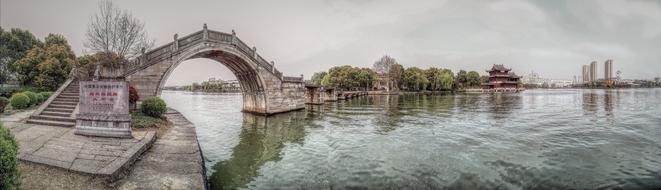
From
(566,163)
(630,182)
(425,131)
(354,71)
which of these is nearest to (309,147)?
(425,131)

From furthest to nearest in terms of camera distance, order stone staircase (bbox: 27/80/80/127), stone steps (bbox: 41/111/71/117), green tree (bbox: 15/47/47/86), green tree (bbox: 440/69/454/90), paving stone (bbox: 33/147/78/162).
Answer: green tree (bbox: 440/69/454/90), green tree (bbox: 15/47/47/86), stone steps (bbox: 41/111/71/117), stone staircase (bbox: 27/80/80/127), paving stone (bbox: 33/147/78/162)

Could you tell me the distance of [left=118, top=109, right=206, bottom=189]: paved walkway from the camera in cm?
592

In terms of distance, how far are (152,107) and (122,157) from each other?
25.2 feet

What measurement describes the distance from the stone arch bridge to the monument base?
667cm

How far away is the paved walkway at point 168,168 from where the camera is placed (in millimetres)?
5922

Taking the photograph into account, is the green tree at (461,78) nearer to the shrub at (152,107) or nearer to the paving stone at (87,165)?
the shrub at (152,107)

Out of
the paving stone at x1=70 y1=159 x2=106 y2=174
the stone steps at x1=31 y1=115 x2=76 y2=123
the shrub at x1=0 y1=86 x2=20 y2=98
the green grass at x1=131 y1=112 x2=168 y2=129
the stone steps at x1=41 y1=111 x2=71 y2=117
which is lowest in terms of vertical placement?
the paving stone at x1=70 y1=159 x2=106 y2=174

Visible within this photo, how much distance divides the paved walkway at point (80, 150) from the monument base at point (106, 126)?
24cm

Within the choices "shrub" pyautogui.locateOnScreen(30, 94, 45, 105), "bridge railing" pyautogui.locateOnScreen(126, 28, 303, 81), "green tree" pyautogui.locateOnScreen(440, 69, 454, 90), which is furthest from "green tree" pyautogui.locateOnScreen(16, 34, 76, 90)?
"green tree" pyautogui.locateOnScreen(440, 69, 454, 90)

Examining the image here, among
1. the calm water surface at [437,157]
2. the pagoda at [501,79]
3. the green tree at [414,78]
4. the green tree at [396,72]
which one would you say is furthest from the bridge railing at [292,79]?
the pagoda at [501,79]

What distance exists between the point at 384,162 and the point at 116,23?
22.8m

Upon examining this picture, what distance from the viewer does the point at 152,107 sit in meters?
13.9

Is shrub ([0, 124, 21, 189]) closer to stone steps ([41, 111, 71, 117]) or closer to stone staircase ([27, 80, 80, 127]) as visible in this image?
stone staircase ([27, 80, 80, 127])

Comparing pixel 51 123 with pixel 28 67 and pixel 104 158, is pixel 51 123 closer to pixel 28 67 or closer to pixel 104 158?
pixel 104 158
